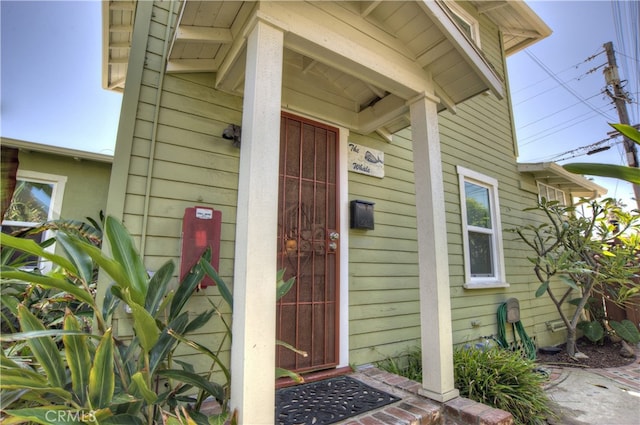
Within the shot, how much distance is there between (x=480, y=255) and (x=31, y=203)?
20.0 ft

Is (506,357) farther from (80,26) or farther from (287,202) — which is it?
(80,26)

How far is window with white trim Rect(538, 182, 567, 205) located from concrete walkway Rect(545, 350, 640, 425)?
3.04 m

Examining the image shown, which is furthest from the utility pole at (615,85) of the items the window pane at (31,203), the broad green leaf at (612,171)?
the window pane at (31,203)

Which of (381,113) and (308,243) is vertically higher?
(381,113)

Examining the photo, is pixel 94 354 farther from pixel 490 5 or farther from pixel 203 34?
pixel 490 5

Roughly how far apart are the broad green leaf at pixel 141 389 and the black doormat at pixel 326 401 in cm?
83

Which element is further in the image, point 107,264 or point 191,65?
point 191,65

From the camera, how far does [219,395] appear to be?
5.09 feet

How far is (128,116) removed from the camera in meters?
2.12

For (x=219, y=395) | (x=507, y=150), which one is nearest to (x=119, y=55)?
(x=219, y=395)

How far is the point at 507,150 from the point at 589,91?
27.8ft

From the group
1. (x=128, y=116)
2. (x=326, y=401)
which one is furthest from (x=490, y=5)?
(x=326, y=401)

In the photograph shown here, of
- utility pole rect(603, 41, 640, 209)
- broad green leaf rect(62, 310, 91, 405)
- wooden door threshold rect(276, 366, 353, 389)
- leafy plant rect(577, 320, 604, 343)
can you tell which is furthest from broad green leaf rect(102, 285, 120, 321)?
utility pole rect(603, 41, 640, 209)

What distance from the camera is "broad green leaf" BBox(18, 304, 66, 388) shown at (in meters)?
1.31
